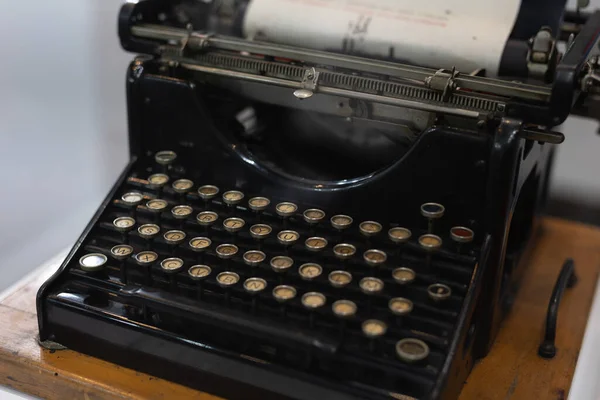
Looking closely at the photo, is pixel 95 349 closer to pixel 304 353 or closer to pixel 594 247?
pixel 304 353

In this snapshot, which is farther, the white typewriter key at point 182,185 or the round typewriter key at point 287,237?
the white typewriter key at point 182,185

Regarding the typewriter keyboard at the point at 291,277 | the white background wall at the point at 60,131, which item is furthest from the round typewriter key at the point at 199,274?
the white background wall at the point at 60,131

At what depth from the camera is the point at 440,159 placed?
1713mm

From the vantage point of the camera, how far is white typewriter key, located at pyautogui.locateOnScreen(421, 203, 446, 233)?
171 centimetres

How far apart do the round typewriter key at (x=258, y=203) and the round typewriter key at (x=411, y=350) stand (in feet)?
1.59

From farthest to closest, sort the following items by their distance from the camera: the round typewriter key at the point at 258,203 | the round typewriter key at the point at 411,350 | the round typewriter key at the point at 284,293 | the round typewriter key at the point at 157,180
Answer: the round typewriter key at the point at 157,180, the round typewriter key at the point at 258,203, the round typewriter key at the point at 284,293, the round typewriter key at the point at 411,350

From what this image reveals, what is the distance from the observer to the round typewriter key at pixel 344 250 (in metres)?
1.70

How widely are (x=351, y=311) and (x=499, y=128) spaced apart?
1.59 feet

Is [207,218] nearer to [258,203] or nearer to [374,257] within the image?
[258,203]

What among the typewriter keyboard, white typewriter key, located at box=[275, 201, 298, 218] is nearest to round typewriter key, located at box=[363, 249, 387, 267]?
the typewriter keyboard

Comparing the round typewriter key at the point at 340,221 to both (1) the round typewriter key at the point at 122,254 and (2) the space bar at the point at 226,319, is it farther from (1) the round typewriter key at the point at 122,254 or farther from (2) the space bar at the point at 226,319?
(1) the round typewriter key at the point at 122,254

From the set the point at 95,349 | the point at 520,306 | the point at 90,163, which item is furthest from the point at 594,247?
the point at 90,163

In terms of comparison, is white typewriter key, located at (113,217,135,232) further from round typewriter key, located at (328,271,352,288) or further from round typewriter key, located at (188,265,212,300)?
round typewriter key, located at (328,271,352,288)

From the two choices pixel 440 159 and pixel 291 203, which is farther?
pixel 291 203
